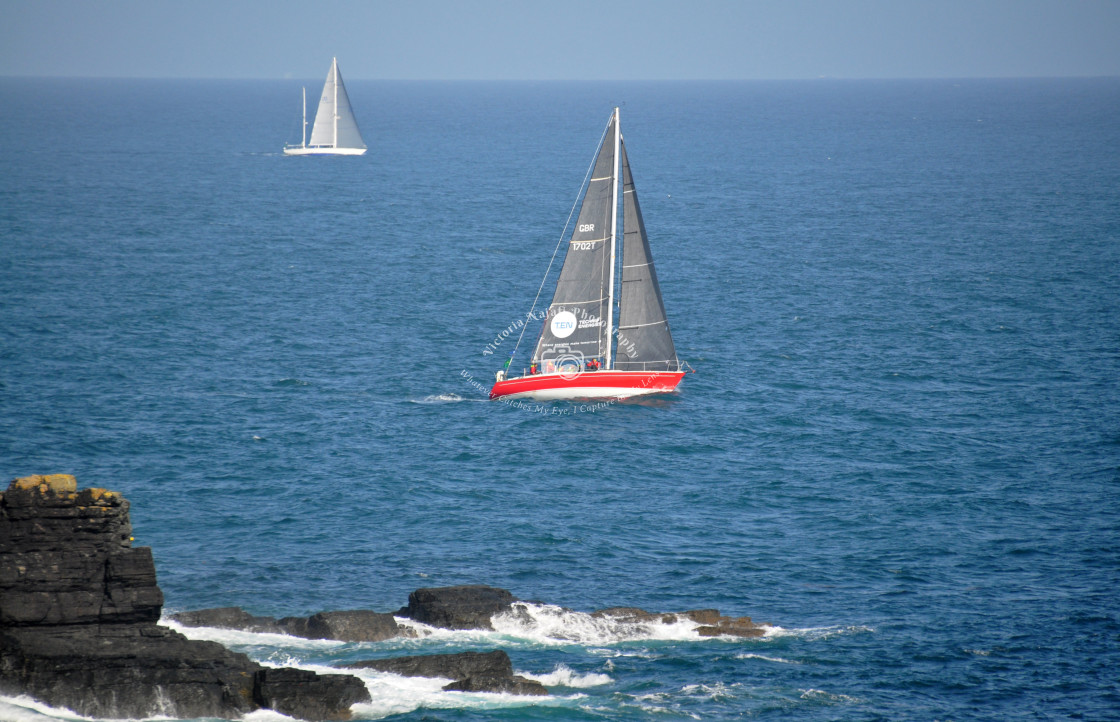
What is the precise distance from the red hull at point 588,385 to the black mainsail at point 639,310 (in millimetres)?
820

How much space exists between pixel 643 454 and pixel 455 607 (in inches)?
819

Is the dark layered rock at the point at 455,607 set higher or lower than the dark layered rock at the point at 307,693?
lower

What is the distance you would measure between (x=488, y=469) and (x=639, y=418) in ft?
35.2

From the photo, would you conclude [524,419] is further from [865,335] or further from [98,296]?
[98,296]

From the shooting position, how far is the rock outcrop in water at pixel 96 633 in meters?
31.1

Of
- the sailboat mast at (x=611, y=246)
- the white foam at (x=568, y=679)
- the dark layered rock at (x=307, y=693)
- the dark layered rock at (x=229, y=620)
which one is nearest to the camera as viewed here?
the dark layered rock at (x=307, y=693)

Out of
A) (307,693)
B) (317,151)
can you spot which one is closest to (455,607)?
(307,693)

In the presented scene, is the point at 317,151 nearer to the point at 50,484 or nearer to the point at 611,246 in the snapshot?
the point at 611,246

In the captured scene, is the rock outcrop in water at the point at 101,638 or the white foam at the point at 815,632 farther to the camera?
the white foam at the point at 815,632

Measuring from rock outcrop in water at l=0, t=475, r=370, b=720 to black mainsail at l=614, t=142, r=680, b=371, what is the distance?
118ft

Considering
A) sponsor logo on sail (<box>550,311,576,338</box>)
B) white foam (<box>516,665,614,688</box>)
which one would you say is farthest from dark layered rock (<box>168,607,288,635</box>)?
sponsor logo on sail (<box>550,311,576,338</box>)

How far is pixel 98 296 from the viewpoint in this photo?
286ft

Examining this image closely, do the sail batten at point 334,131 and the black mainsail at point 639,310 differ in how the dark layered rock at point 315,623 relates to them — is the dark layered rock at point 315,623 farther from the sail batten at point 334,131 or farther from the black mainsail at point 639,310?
the sail batten at point 334,131

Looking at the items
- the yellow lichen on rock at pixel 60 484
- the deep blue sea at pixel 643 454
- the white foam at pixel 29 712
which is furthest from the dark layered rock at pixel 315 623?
the yellow lichen on rock at pixel 60 484
